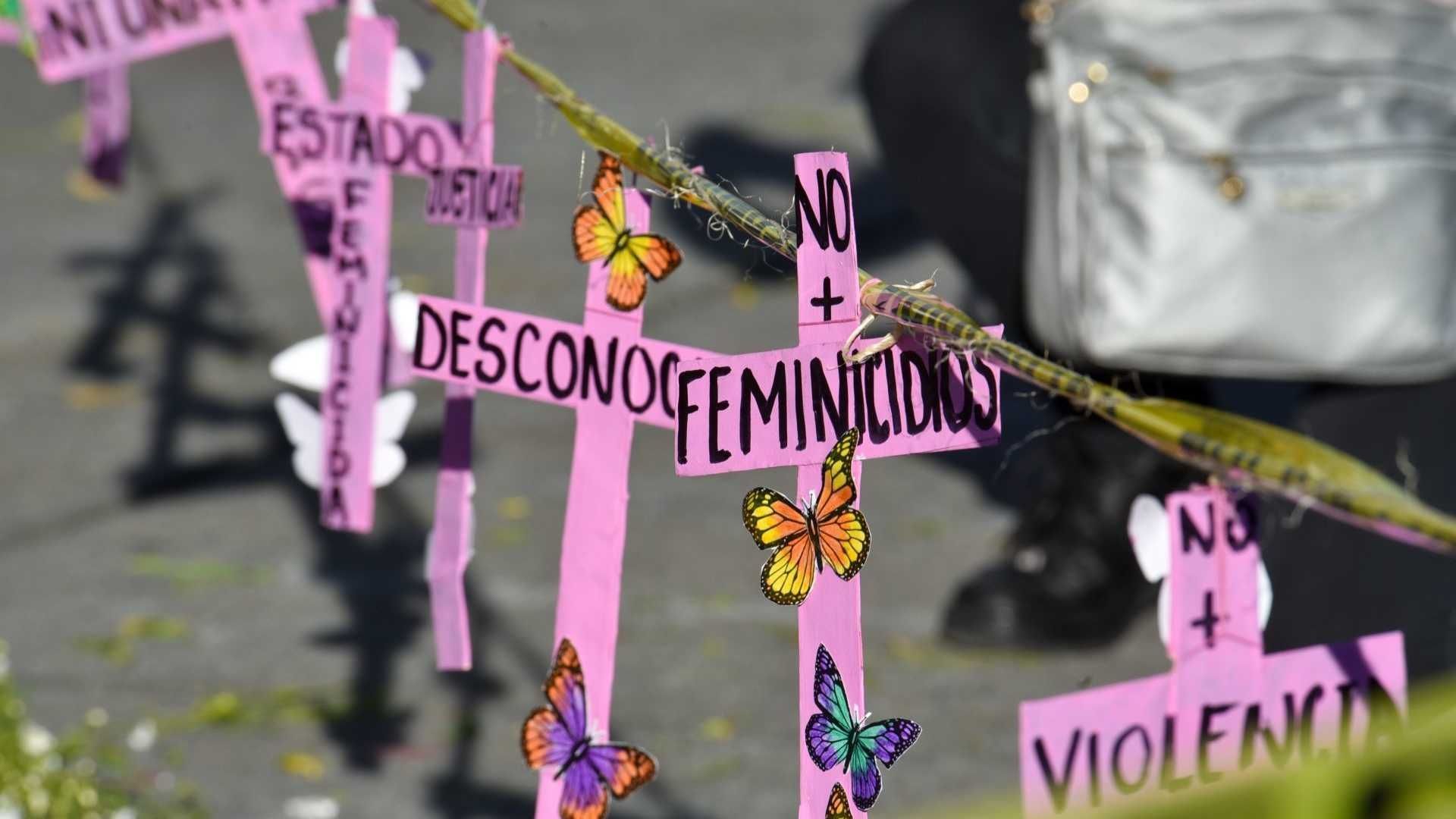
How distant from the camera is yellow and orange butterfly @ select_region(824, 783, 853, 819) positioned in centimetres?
123

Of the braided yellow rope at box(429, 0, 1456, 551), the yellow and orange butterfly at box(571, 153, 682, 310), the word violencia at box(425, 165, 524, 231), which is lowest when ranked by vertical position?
the braided yellow rope at box(429, 0, 1456, 551)

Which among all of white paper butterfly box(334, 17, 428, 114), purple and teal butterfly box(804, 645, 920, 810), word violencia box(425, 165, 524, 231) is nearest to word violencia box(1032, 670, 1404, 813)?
purple and teal butterfly box(804, 645, 920, 810)

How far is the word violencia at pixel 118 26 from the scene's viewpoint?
186 centimetres

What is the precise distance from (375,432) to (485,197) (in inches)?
12.1

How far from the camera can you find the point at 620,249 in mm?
1368

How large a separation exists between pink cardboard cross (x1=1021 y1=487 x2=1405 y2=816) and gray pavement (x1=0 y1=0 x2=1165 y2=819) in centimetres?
57

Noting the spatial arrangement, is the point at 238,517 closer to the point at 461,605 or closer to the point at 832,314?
the point at 461,605

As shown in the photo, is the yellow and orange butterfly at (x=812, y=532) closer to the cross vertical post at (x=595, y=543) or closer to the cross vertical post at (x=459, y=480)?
the cross vertical post at (x=595, y=543)

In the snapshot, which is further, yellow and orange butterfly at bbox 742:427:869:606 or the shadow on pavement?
the shadow on pavement

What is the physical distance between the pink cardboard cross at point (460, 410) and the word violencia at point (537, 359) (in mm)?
192

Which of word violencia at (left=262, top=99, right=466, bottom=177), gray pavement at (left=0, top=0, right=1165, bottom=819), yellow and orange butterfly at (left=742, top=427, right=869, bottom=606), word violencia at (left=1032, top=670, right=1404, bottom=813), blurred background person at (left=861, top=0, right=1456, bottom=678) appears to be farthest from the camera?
gray pavement at (left=0, top=0, right=1165, bottom=819)

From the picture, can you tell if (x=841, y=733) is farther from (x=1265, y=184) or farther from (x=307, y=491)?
(x=307, y=491)

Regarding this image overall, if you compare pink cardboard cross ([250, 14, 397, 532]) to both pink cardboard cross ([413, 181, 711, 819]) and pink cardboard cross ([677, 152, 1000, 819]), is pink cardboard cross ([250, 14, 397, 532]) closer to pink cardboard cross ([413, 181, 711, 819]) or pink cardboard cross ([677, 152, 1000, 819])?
pink cardboard cross ([413, 181, 711, 819])

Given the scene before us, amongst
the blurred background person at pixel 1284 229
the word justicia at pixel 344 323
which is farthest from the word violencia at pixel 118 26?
the blurred background person at pixel 1284 229
